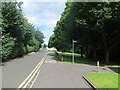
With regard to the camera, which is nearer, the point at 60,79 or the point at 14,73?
the point at 60,79

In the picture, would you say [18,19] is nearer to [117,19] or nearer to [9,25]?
[9,25]

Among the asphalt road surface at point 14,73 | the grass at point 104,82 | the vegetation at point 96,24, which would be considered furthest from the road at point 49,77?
the vegetation at point 96,24

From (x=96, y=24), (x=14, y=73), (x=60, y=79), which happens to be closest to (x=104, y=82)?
(x=60, y=79)

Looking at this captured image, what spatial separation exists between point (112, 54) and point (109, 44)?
6.73 m

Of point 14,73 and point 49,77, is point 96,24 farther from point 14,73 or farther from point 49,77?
point 49,77

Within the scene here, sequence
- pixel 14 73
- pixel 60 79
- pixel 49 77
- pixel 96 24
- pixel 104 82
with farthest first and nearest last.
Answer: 1. pixel 96 24
2. pixel 14 73
3. pixel 49 77
4. pixel 60 79
5. pixel 104 82

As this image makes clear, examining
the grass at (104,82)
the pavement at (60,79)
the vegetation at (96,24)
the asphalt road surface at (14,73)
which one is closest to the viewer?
the grass at (104,82)

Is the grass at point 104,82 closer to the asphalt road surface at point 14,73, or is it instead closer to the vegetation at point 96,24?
the asphalt road surface at point 14,73

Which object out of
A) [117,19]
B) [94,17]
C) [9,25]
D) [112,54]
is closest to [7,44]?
[9,25]

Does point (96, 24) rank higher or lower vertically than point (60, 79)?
higher

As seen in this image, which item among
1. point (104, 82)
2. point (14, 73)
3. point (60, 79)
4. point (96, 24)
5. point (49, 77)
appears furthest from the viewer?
point (96, 24)

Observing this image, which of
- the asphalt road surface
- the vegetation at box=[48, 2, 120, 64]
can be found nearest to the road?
the asphalt road surface

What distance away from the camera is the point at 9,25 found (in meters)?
41.0

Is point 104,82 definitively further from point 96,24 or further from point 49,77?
point 96,24
